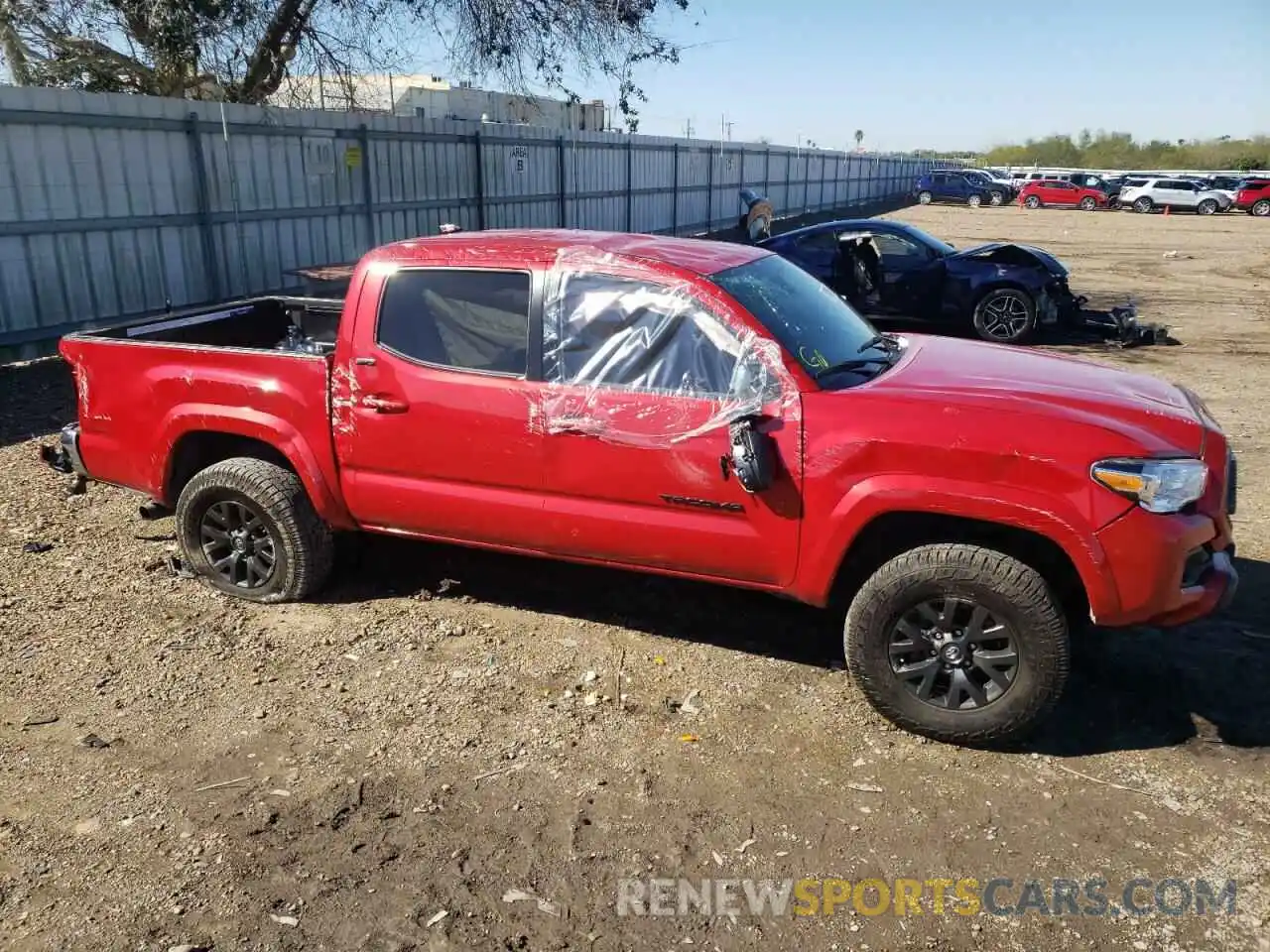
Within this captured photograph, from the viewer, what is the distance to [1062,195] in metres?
44.6

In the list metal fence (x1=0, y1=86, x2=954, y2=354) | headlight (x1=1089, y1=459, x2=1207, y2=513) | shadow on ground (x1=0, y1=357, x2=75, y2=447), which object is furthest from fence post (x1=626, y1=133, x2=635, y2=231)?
headlight (x1=1089, y1=459, x2=1207, y2=513)

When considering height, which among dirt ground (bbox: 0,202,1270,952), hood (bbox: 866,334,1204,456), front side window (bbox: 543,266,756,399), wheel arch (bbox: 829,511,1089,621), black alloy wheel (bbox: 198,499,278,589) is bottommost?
dirt ground (bbox: 0,202,1270,952)

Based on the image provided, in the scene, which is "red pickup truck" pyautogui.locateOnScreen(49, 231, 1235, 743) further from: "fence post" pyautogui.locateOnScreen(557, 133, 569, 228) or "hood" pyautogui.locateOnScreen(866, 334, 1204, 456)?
"fence post" pyautogui.locateOnScreen(557, 133, 569, 228)

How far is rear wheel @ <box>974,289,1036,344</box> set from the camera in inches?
454

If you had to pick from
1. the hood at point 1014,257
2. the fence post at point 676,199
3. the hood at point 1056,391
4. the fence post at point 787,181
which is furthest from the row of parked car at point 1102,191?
the hood at point 1056,391

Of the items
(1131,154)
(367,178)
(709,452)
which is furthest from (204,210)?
(1131,154)

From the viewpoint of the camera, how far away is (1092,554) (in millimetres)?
3336

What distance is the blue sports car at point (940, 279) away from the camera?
37.9 ft

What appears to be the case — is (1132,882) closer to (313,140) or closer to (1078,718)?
(1078,718)

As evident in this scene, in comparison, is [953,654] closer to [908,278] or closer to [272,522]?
[272,522]

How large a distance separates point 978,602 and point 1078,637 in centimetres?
124

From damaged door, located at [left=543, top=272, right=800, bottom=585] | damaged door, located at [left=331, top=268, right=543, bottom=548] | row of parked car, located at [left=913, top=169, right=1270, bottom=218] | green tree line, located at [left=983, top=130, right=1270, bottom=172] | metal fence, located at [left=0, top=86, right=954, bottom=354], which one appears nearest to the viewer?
damaged door, located at [left=543, top=272, right=800, bottom=585]

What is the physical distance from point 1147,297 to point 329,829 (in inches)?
680

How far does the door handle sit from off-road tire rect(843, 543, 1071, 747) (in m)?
2.10
